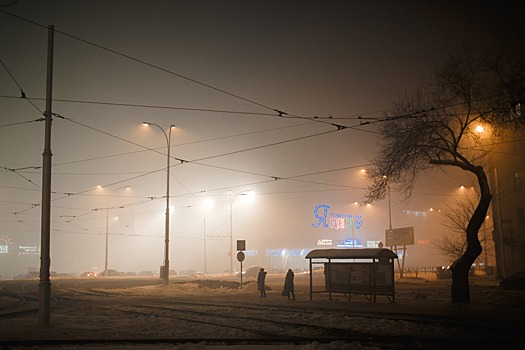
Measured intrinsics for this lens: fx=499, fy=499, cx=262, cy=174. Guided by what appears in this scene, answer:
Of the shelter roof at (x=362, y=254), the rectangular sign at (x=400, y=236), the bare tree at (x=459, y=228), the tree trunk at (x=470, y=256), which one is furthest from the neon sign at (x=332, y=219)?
the tree trunk at (x=470, y=256)

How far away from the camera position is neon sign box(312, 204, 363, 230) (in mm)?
76250

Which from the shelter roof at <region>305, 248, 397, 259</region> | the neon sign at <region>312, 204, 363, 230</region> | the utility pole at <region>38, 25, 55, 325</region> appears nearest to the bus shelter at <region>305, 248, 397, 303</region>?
the shelter roof at <region>305, 248, 397, 259</region>

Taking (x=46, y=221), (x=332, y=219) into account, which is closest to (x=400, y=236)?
(x=332, y=219)

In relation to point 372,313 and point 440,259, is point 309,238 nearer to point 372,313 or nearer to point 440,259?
point 440,259

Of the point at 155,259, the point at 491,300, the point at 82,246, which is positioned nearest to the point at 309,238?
the point at 155,259

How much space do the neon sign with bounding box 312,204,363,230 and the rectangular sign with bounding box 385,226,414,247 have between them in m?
26.9

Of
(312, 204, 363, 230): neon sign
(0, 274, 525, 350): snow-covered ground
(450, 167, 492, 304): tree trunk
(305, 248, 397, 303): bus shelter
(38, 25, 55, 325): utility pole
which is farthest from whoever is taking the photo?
(312, 204, 363, 230): neon sign

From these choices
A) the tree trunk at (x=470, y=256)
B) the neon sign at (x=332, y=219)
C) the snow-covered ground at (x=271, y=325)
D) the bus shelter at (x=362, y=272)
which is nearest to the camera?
the snow-covered ground at (x=271, y=325)

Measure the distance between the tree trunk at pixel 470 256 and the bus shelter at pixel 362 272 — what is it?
2595 millimetres

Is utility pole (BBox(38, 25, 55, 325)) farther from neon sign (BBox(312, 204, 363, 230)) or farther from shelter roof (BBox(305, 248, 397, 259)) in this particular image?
neon sign (BBox(312, 204, 363, 230))

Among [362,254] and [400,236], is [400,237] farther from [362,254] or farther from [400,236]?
[362,254]

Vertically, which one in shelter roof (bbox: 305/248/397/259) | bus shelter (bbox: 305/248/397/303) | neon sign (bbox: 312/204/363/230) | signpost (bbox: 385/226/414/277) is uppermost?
neon sign (bbox: 312/204/363/230)

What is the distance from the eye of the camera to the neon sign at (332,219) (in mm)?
76250

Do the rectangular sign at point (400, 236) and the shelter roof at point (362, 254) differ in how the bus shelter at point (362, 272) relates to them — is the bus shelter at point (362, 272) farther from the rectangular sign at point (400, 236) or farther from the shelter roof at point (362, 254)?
the rectangular sign at point (400, 236)
